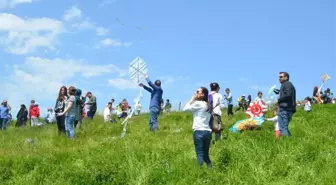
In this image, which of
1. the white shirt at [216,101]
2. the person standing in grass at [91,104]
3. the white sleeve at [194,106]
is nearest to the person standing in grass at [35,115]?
the person standing in grass at [91,104]

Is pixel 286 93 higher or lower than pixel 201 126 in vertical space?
higher

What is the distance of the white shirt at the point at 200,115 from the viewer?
29.0ft

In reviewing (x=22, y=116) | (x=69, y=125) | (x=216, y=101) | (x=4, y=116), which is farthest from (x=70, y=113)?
(x=22, y=116)

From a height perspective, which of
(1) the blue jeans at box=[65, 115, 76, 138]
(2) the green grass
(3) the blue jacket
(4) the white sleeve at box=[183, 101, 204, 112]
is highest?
(3) the blue jacket

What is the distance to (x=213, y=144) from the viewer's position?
11445 millimetres

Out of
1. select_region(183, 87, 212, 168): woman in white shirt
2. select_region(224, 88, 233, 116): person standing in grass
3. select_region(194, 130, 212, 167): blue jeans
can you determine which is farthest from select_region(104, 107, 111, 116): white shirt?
select_region(194, 130, 212, 167): blue jeans

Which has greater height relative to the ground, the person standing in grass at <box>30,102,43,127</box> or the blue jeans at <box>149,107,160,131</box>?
the person standing in grass at <box>30,102,43,127</box>

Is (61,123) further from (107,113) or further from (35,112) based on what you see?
(35,112)

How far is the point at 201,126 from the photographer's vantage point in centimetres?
882

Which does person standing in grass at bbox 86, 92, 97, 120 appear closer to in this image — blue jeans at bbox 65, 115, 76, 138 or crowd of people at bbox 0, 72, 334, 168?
crowd of people at bbox 0, 72, 334, 168

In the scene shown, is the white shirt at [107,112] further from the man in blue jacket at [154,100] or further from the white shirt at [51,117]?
the man in blue jacket at [154,100]

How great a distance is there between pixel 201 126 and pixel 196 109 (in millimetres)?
342

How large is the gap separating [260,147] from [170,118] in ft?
32.9

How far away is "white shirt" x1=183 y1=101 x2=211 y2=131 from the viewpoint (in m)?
8.85
